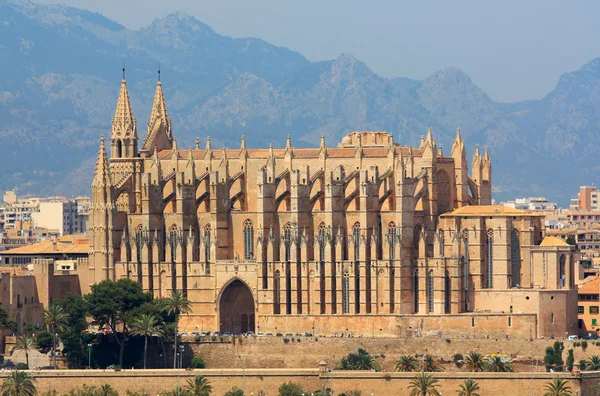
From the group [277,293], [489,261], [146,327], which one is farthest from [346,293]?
[146,327]

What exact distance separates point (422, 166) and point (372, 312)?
1078 cm

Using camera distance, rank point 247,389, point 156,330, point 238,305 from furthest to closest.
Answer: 1. point 238,305
2. point 156,330
3. point 247,389

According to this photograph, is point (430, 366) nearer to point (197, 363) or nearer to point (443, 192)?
point (197, 363)

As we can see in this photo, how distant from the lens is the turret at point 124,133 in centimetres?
14375

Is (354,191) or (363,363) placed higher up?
(354,191)

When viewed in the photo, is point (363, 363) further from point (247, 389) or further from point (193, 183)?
point (193, 183)

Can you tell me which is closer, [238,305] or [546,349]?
[546,349]

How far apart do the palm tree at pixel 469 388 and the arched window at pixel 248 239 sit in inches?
1067

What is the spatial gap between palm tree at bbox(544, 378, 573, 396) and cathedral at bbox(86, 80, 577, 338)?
13.2 m

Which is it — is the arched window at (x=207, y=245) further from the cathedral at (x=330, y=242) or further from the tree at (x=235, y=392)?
the tree at (x=235, y=392)

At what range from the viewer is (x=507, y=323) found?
415ft

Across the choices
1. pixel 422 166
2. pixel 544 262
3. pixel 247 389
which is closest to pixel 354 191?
pixel 422 166

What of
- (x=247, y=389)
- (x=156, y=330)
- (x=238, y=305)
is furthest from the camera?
(x=238, y=305)

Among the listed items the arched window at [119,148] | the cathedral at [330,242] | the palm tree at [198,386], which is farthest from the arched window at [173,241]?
the palm tree at [198,386]
